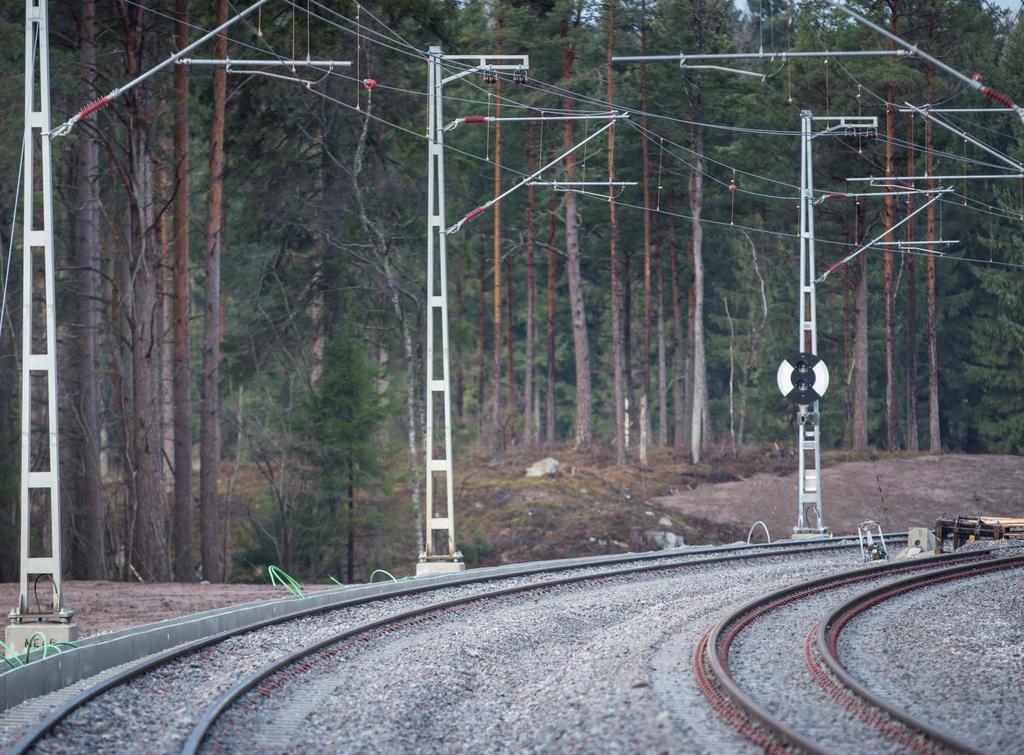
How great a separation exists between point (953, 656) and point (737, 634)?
2455 mm

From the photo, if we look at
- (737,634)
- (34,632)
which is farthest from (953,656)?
(34,632)

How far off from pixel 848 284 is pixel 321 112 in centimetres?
2645

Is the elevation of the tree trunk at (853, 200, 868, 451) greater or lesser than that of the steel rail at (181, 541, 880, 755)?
greater

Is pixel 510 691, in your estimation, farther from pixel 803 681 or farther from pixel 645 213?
pixel 645 213

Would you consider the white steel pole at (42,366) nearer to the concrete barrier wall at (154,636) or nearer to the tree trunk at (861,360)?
the concrete barrier wall at (154,636)

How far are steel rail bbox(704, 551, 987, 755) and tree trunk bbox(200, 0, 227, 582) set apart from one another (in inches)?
640

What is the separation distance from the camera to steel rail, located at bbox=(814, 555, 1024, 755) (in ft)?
33.3

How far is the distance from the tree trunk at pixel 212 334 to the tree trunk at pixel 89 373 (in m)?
2.44

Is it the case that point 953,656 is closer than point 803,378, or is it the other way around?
point 953,656

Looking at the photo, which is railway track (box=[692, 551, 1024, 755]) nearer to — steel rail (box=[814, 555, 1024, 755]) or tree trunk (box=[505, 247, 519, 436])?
steel rail (box=[814, 555, 1024, 755])

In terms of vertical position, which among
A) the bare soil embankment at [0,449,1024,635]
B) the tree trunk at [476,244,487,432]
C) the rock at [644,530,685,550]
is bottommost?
the rock at [644,530,685,550]

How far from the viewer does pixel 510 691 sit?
1305 centimetres

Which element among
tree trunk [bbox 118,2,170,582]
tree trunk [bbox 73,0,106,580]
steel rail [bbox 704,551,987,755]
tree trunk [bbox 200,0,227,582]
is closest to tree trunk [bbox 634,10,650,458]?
tree trunk [bbox 200,0,227,582]

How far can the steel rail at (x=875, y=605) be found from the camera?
10.1 m
